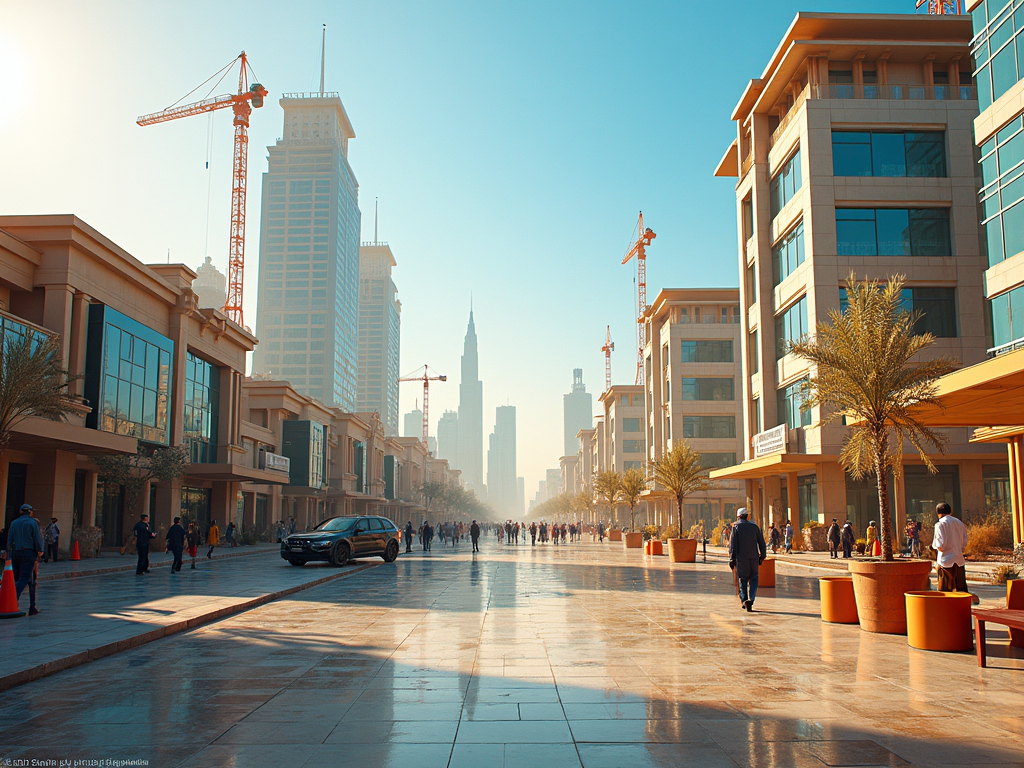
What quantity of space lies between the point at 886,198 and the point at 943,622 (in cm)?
2933

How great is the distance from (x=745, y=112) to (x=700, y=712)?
42.7 metres

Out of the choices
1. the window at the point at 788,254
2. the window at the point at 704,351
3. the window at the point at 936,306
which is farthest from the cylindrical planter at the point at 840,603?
the window at the point at 704,351

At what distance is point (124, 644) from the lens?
10.3m

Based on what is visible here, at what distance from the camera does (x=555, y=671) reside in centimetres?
867

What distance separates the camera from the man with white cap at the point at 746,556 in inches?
578

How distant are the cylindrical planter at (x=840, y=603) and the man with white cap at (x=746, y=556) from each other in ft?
6.22

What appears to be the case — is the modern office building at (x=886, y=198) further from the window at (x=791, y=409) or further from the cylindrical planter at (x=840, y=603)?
the cylindrical planter at (x=840, y=603)

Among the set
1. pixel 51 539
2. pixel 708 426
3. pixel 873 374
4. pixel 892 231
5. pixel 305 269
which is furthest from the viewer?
pixel 305 269

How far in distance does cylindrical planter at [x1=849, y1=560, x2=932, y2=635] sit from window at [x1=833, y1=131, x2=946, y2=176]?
2777 cm

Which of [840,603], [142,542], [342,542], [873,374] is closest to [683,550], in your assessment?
[342,542]

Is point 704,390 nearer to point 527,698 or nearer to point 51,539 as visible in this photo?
point 51,539

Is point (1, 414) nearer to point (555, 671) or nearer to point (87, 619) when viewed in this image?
point (87, 619)

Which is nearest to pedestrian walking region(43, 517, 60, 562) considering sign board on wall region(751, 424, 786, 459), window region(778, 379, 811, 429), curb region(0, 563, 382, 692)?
curb region(0, 563, 382, 692)

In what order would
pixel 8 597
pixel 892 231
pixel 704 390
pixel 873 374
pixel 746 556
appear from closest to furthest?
1. pixel 8 597
2. pixel 873 374
3. pixel 746 556
4. pixel 892 231
5. pixel 704 390
